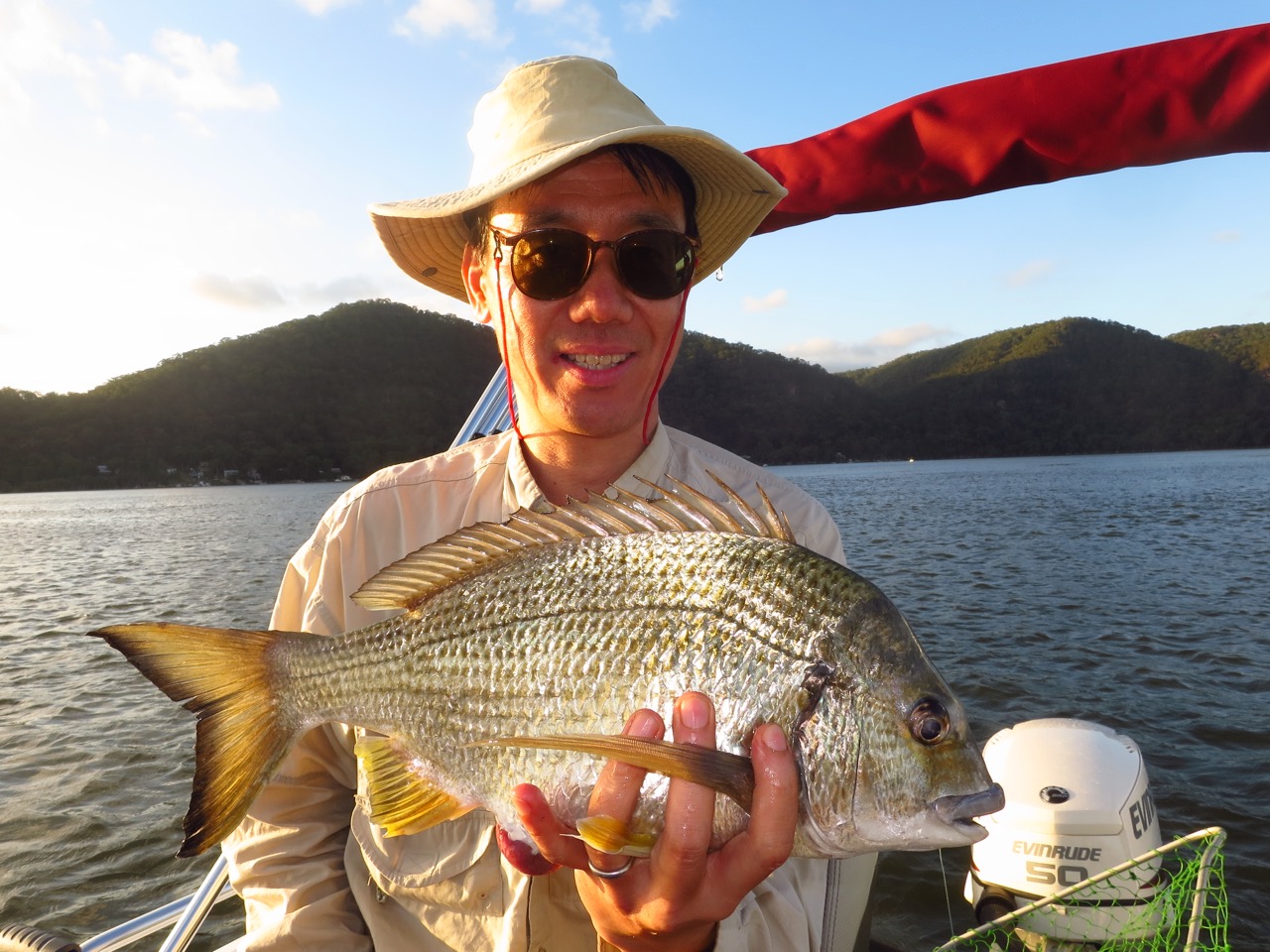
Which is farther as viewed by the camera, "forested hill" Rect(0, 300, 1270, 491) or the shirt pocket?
"forested hill" Rect(0, 300, 1270, 491)

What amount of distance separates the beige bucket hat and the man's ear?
16 centimetres

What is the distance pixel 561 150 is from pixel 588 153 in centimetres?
14

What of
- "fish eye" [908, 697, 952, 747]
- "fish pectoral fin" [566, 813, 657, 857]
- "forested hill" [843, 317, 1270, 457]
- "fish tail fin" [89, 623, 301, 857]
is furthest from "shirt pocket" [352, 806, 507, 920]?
"forested hill" [843, 317, 1270, 457]

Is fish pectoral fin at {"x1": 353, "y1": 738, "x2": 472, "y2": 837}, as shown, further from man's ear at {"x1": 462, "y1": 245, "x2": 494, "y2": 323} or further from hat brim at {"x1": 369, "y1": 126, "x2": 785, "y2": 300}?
hat brim at {"x1": 369, "y1": 126, "x2": 785, "y2": 300}

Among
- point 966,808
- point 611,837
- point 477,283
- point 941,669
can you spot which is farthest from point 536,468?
point 941,669

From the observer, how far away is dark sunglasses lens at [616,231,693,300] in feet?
8.15

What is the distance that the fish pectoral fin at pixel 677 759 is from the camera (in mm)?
1660

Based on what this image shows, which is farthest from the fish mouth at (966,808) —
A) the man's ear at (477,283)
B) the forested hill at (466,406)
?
the forested hill at (466,406)

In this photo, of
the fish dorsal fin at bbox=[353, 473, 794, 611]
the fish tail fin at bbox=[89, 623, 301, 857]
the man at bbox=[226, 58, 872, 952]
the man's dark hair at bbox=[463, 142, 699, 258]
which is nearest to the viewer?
the fish tail fin at bbox=[89, 623, 301, 857]

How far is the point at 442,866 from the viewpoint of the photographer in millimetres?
2379

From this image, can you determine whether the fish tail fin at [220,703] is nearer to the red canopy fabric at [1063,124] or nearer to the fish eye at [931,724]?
the fish eye at [931,724]

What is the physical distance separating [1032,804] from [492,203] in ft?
13.0

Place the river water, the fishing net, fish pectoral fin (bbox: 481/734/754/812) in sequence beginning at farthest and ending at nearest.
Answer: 1. the river water
2. the fishing net
3. fish pectoral fin (bbox: 481/734/754/812)

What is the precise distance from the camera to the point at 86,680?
16.3 m
